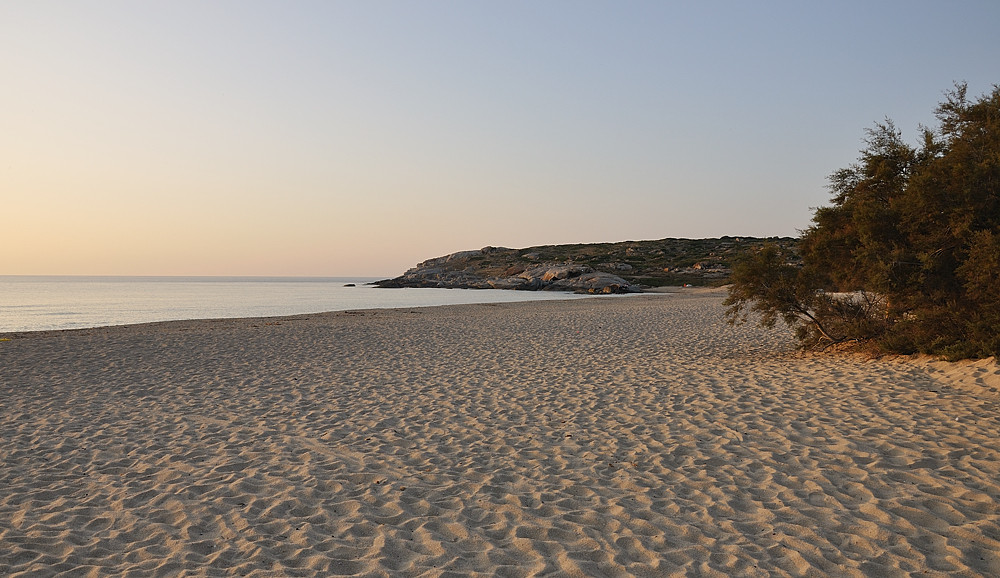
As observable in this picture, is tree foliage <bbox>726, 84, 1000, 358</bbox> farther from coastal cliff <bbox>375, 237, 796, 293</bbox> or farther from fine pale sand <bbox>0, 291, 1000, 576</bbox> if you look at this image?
coastal cliff <bbox>375, 237, 796, 293</bbox>

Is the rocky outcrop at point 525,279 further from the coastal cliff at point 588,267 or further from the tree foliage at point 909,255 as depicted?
the tree foliage at point 909,255

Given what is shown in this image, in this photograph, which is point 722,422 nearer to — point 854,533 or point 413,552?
point 854,533

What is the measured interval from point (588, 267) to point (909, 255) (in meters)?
61.5

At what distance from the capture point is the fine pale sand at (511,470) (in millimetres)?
4289

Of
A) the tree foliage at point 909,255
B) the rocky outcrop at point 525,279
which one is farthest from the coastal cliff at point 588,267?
the tree foliage at point 909,255

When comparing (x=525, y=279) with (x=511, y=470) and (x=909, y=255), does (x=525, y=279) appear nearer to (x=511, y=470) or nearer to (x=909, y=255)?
(x=909, y=255)

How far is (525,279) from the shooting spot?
7175 centimetres

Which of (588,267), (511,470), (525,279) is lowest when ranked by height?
(511,470)

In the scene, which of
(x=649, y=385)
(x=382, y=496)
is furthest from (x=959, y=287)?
(x=382, y=496)

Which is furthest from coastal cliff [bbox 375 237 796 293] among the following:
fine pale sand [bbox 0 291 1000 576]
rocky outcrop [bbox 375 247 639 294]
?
fine pale sand [bbox 0 291 1000 576]

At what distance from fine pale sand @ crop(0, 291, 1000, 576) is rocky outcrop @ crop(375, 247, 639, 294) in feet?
156

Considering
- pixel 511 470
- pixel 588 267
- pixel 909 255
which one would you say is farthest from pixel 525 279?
pixel 511 470

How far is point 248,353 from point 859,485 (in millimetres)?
13927

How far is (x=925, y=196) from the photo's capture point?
33.8ft
